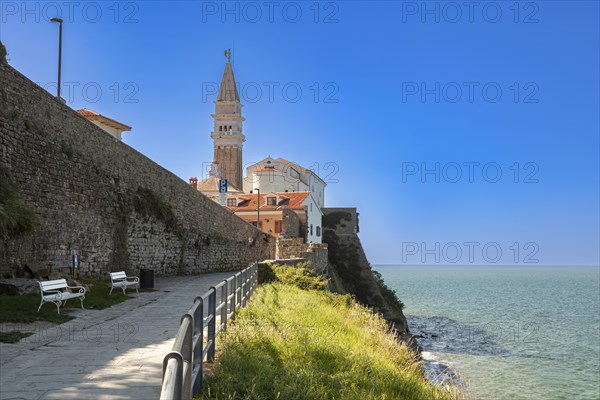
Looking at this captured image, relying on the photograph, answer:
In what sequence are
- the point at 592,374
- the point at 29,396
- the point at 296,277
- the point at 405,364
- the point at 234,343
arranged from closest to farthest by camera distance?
the point at 29,396
the point at 234,343
the point at 405,364
the point at 296,277
the point at 592,374

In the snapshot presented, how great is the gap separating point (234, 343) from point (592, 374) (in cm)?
2895

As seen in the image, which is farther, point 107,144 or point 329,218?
A: point 329,218

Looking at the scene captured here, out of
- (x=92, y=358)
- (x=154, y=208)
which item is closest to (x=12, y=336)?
(x=92, y=358)

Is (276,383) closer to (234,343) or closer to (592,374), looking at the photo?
(234,343)

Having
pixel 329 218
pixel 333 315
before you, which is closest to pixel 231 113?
pixel 329 218

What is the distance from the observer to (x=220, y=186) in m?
65.8

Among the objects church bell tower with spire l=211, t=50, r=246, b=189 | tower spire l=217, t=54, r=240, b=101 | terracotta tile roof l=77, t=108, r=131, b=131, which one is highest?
tower spire l=217, t=54, r=240, b=101

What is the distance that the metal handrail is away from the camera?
314cm

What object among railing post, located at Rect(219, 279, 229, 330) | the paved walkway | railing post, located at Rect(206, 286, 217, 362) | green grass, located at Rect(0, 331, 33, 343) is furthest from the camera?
railing post, located at Rect(219, 279, 229, 330)

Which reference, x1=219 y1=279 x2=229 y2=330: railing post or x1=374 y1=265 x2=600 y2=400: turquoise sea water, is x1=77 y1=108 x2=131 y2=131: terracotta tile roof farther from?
x1=219 y1=279 x2=229 y2=330: railing post

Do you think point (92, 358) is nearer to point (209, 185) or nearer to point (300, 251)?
point (300, 251)

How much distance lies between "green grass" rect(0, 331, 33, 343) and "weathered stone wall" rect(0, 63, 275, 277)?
544 cm

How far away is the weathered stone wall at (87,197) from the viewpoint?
14.6m

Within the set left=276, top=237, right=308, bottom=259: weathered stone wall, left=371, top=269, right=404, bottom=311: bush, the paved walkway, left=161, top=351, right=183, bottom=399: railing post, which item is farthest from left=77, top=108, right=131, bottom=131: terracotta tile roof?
left=161, top=351, right=183, bottom=399: railing post
